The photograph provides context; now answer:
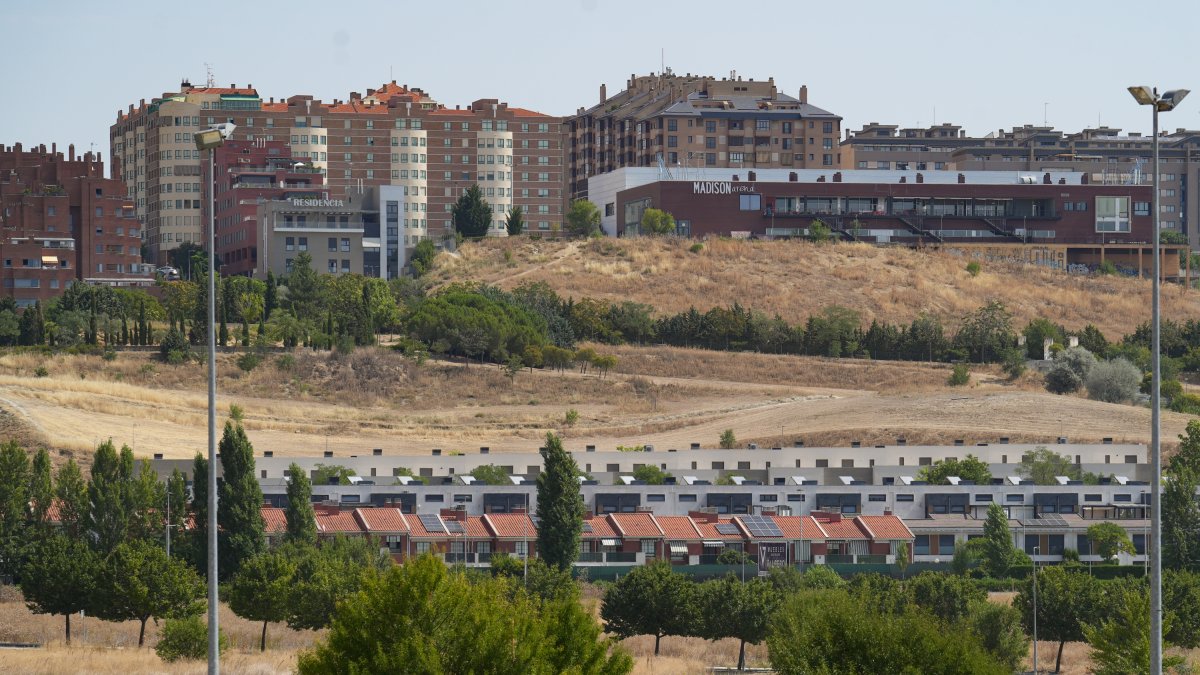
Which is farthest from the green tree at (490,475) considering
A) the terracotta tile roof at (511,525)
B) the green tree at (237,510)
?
the green tree at (237,510)

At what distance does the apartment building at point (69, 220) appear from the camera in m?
170

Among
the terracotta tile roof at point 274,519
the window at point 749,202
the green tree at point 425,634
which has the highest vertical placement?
the window at point 749,202

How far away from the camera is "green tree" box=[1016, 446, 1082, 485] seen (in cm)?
10812

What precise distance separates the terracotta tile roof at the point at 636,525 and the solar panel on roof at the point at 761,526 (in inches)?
168

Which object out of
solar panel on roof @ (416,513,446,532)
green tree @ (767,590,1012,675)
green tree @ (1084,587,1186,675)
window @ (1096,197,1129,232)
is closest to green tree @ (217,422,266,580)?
solar panel on roof @ (416,513,446,532)

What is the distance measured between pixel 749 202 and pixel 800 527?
103 metres

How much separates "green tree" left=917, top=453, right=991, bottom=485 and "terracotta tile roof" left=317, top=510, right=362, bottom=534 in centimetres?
3177

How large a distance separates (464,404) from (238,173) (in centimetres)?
6067

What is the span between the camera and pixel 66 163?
18450 centimetres

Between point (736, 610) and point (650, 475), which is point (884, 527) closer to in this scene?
point (650, 475)

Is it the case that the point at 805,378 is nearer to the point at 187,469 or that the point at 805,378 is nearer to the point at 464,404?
the point at 464,404

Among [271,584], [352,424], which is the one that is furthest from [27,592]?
[352,424]

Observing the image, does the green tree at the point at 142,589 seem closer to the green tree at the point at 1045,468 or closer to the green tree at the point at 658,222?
the green tree at the point at 1045,468

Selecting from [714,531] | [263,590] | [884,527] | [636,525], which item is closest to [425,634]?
[263,590]
